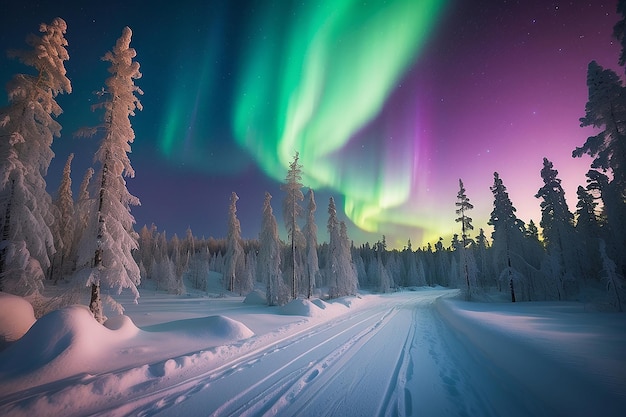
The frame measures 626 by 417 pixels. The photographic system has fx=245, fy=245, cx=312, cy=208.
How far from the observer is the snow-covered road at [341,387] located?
4621mm

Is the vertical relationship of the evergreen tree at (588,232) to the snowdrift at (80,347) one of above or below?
above

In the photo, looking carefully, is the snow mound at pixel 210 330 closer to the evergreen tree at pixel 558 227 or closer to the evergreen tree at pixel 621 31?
the evergreen tree at pixel 621 31

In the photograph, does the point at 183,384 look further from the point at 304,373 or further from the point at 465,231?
the point at 465,231

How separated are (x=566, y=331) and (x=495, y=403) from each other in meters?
8.30

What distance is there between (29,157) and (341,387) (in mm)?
16317

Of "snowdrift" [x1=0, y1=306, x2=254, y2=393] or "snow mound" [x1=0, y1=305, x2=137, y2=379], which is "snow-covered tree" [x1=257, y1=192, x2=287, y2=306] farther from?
"snow mound" [x1=0, y1=305, x2=137, y2=379]

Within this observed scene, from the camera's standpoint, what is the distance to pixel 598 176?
26.8 meters

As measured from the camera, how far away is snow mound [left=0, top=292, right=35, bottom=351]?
8.30 meters

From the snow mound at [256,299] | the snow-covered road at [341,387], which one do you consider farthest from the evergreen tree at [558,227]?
the snow mound at [256,299]

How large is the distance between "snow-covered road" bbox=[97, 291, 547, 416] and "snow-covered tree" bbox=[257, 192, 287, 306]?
17726 mm

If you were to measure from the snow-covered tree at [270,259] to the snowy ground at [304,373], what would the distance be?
16.0 m

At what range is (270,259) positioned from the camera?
2827 cm

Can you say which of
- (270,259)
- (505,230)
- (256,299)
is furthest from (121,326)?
(505,230)

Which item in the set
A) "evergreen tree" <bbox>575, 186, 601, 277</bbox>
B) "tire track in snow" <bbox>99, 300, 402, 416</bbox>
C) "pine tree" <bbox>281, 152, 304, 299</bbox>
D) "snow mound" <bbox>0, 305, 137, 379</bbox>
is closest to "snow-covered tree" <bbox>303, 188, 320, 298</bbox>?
"pine tree" <bbox>281, 152, 304, 299</bbox>
